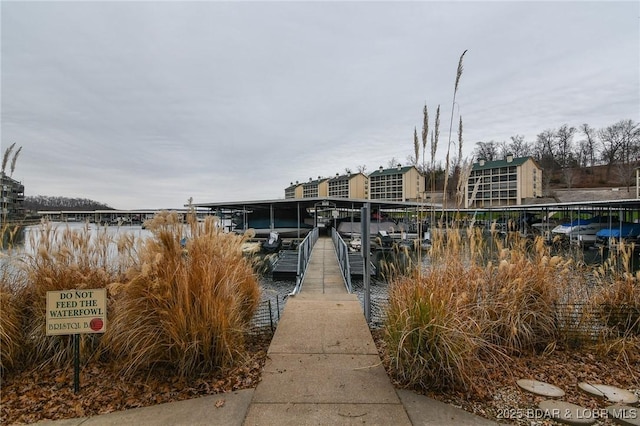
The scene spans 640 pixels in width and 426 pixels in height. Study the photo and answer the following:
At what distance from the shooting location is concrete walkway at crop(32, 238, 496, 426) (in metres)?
2.43

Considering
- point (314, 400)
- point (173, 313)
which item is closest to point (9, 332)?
point (173, 313)

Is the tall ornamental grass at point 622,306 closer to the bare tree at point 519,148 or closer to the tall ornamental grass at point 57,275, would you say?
the tall ornamental grass at point 57,275

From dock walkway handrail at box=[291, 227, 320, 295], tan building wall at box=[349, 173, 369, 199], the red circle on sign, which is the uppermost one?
tan building wall at box=[349, 173, 369, 199]

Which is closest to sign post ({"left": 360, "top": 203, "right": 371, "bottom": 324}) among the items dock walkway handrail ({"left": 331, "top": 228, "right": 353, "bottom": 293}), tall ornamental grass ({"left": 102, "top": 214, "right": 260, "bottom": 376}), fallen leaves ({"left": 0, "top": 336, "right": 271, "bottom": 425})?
fallen leaves ({"left": 0, "top": 336, "right": 271, "bottom": 425})

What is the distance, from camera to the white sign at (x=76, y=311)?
9.05 feet

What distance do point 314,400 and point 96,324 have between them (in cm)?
191

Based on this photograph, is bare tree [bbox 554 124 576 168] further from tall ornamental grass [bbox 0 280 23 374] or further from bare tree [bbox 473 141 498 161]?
tall ornamental grass [bbox 0 280 23 374]

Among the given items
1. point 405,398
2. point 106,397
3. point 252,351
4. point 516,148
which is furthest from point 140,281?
point 516,148

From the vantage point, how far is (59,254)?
3.39 metres

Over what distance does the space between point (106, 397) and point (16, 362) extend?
4.07 ft

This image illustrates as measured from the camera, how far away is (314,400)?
2.67 meters

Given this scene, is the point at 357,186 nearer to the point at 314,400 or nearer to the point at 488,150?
the point at 488,150

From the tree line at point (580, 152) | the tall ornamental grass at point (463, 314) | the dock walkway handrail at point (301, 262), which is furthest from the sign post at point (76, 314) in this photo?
the tree line at point (580, 152)

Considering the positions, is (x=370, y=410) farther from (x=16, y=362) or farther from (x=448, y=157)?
(x=16, y=362)
